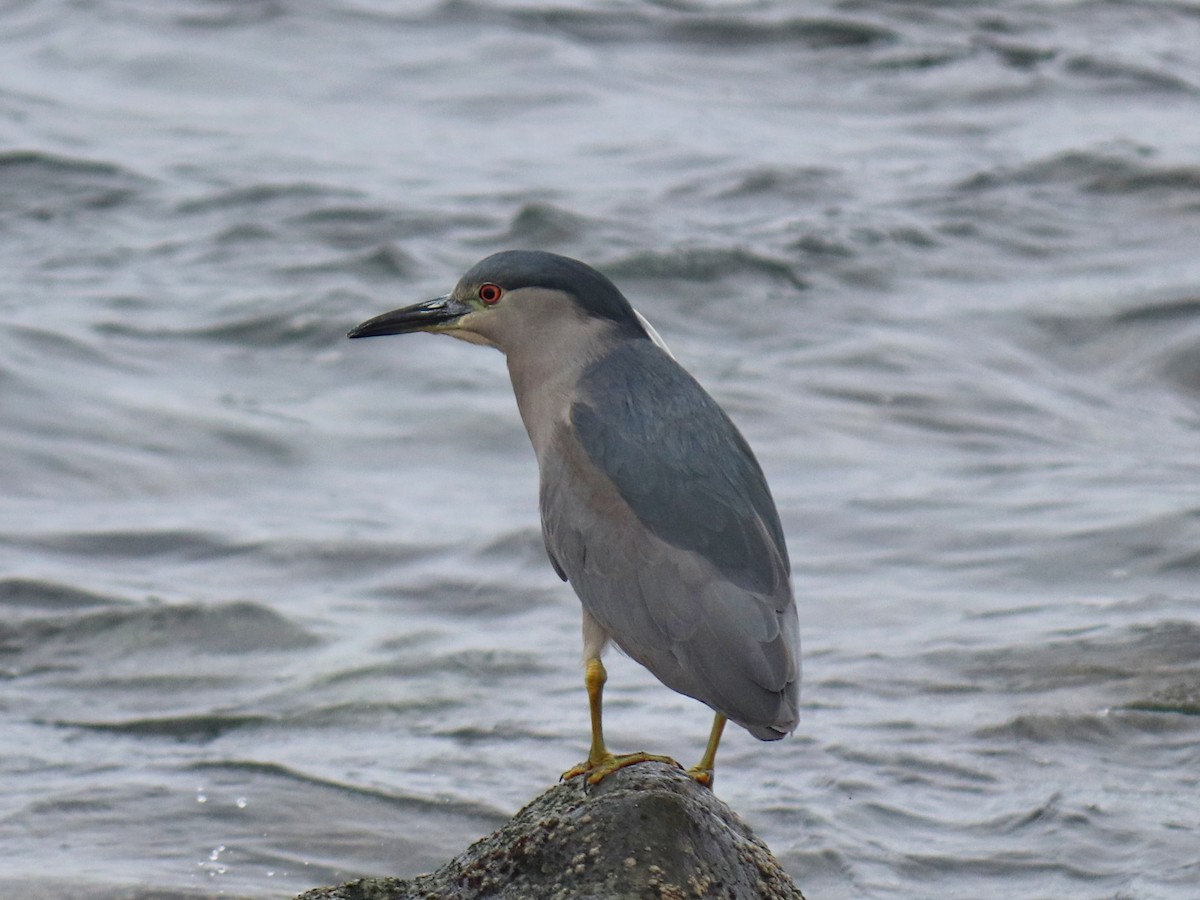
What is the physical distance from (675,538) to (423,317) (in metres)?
1.24

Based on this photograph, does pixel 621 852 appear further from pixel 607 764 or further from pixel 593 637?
pixel 593 637

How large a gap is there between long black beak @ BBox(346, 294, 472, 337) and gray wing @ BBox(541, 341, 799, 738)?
58cm

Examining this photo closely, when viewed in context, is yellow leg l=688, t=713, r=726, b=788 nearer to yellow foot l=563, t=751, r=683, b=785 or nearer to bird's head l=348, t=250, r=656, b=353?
yellow foot l=563, t=751, r=683, b=785

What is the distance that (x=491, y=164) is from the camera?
1895 centimetres

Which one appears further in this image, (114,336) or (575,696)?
(114,336)

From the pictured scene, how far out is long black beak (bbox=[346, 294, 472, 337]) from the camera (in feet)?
19.7

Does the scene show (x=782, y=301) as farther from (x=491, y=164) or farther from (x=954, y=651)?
(x=954, y=651)

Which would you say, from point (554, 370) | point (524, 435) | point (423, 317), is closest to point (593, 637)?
point (554, 370)

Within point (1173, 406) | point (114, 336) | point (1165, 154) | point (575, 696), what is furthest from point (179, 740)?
point (1165, 154)

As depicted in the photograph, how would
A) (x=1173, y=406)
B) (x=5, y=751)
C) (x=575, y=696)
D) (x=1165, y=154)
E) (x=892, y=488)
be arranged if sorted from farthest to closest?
(x=1165, y=154) < (x=1173, y=406) < (x=892, y=488) < (x=575, y=696) < (x=5, y=751)

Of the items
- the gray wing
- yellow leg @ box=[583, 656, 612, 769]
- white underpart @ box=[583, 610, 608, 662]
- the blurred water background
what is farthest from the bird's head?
the blurred water background

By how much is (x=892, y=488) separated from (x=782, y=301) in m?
3.88

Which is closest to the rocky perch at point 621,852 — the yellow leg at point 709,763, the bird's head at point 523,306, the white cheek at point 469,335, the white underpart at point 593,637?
the yellow leg at point 709,763

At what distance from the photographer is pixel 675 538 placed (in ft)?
17.5
